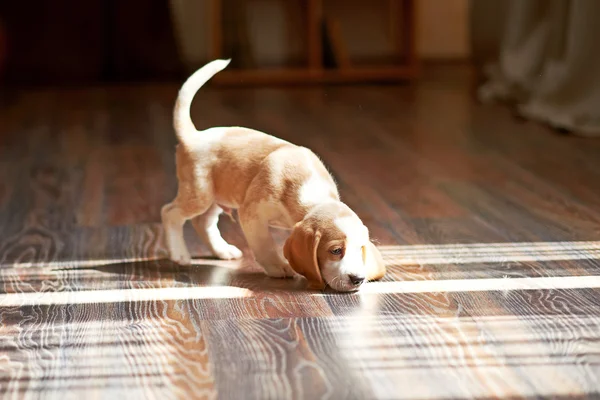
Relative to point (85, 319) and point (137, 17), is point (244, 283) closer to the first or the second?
point (85, 319)

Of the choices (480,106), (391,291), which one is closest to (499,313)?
(391,291)

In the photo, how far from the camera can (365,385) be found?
130 centimetres

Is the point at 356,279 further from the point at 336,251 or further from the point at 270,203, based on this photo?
the point at 270,203

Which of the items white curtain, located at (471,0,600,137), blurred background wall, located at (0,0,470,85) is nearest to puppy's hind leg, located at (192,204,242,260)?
white curtain, located at (471,0,600,137)

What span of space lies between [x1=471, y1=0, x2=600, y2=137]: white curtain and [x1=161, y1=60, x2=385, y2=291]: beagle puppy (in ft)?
6.04

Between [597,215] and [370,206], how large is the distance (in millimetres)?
534

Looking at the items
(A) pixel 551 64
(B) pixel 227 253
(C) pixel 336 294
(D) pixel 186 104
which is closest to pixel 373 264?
(C) pixel 336 294

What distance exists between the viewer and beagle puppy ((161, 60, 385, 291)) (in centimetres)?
162

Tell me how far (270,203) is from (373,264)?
215mm

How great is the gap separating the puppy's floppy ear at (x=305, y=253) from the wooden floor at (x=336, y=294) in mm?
41

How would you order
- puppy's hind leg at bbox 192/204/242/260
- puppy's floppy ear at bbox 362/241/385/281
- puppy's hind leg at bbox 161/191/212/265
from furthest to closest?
puppy's hind leg at bbox 192/204/242/260
puppy's hind leg at bbox 161/191/212/265
puppy's floppy ear at bbox 362/241/385/281

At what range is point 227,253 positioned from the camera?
1946mm

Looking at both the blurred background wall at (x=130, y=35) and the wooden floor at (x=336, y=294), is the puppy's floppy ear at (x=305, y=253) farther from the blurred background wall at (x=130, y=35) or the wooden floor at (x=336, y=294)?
the blurred background wall at (x=130, y=35)

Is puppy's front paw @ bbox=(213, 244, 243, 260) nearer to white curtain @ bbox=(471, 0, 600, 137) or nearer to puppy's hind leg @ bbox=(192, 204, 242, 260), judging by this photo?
puppy's hind leg @ bbox=(192, 204, 242, 260)
